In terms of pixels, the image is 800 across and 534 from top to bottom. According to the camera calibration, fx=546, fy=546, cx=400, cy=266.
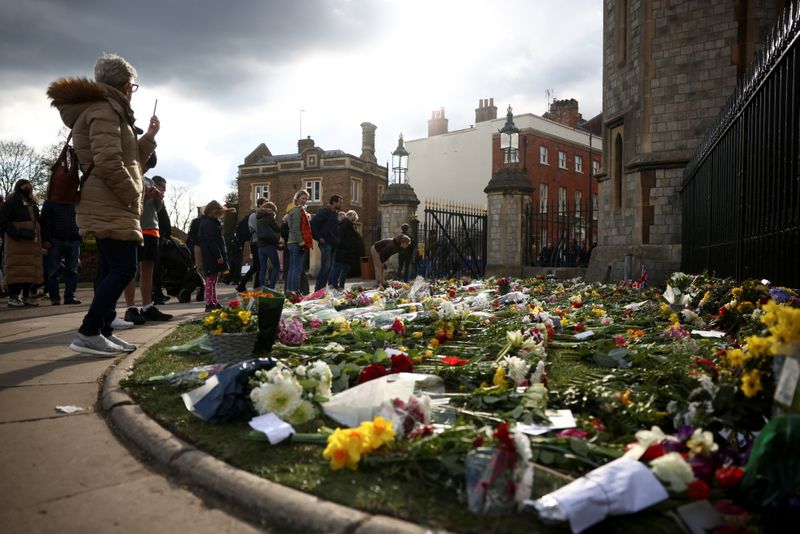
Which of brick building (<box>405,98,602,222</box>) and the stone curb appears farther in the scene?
brick building (<box>405,98,602,222</box>)

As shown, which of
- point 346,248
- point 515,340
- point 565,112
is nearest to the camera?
point 515,340

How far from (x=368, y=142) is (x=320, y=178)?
211 inches

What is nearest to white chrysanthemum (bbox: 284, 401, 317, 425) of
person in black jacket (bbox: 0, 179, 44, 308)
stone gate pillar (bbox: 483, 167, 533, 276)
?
person in black jacket (bbox: 0, 179, 44, 308)

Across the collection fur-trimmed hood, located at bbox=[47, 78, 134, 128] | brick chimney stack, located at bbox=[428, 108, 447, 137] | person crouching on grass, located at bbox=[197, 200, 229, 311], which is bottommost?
person crouching on grass, located at bbox=[197, 200, 229, 311]

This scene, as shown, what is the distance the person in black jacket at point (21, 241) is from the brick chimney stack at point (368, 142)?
112 feet

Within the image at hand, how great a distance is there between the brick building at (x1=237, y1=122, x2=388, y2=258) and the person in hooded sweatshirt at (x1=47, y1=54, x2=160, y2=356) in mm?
33713

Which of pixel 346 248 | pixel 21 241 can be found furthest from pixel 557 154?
pixel 21 241

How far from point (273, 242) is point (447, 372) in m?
6.94

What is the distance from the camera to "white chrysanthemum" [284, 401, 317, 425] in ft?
9.09

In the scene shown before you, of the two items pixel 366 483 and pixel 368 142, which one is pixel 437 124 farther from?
pixel 366 483

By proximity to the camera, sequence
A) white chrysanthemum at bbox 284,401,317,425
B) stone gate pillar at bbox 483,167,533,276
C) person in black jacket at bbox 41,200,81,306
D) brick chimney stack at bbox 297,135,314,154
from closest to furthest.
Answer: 1. white chrysanthemum at bbox 284,401,317,425
2. person in black jacket at bbox 41,200,81,306
3. stone gate pillar at bbox 483,167,533,276
4. brick chimney stack at bbox 297,135,314,154

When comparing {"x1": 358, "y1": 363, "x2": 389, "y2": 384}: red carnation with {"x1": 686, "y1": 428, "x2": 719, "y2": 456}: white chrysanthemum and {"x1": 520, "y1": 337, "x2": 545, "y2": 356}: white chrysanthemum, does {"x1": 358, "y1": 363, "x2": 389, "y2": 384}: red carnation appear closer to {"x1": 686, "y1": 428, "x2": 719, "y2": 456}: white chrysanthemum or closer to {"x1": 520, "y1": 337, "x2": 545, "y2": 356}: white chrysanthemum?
{"x1": 520, "y1": 337, "x2": 545, "y2": 356}: white chrysanthemum

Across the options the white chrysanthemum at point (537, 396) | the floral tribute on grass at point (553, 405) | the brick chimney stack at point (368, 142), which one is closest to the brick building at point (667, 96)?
the floral tribute on grass at point (553, 405)

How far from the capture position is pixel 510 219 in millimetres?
17875
